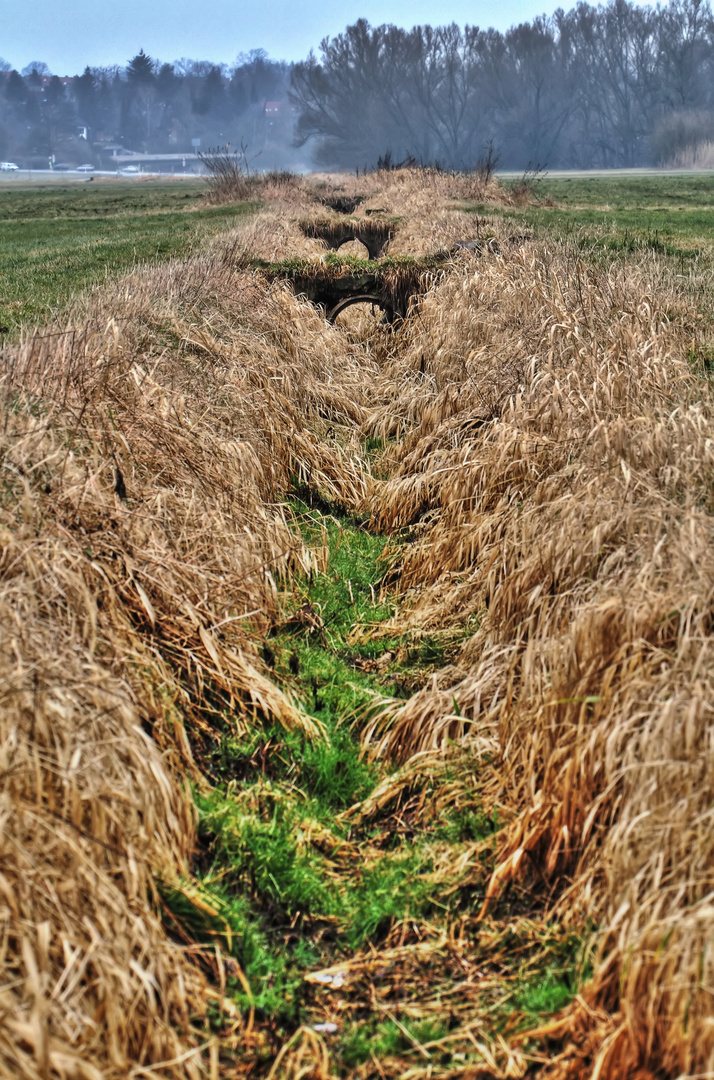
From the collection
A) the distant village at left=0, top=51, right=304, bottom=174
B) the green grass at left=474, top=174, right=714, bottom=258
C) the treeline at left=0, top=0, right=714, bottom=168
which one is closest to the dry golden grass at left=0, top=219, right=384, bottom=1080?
the green grass at left=474, top=174, right=714, bottom=258

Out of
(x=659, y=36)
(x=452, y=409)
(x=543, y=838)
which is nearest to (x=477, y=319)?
(x=452, y=409)

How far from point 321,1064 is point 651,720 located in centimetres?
135

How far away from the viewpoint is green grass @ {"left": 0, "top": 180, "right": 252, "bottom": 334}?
890 cm

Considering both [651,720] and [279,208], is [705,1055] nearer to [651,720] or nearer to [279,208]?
[651,720]

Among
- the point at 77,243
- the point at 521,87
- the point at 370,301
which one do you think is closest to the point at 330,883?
the point at 370,301

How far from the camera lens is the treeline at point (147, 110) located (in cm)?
14362

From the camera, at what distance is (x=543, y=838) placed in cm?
338

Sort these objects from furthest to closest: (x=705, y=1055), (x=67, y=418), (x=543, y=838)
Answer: (x=67, y=418) → (x=543, y=838) → (x=705, y=1055)

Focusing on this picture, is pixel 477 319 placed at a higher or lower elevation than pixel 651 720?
higher

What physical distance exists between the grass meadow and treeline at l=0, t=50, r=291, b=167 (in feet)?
482

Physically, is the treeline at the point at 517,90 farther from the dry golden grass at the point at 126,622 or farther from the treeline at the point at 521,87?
the dry golden grass at the point at 126,622

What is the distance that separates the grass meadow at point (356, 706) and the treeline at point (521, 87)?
267 ft

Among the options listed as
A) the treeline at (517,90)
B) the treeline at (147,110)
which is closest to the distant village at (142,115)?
the treeline at (147,110)

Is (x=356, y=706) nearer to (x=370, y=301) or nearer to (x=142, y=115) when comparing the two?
(x=370, y=301)
